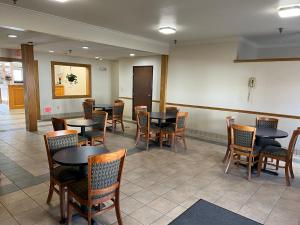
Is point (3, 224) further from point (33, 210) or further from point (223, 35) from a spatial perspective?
point (223, 35)

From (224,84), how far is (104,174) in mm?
4708

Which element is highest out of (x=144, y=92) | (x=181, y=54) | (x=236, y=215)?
(x=181, y=54)

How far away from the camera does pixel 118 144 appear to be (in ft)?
Answer: 16.8

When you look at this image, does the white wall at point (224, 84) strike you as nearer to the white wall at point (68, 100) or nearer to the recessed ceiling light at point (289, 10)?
the recessed ceiling light at point (289, 10)

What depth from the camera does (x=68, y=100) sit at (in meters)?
8.70

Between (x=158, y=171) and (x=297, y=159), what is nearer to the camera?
(x=158, y=171)

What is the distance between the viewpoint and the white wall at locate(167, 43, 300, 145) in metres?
4.89

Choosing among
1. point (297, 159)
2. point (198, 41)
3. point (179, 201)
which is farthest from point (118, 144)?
point (297, 159)

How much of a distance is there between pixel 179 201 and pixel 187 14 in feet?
9.79

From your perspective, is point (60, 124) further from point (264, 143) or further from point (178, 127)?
point (264, 143)

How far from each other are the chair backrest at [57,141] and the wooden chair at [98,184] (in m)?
0.56

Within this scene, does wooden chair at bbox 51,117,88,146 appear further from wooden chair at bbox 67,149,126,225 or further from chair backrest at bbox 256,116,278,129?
chair backrest at bbox 256,116,278,129

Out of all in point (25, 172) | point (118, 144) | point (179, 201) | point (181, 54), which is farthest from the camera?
point (181, 54)

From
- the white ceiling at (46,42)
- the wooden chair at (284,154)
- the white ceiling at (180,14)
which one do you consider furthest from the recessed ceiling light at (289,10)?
the white ceiling at (46,42)
